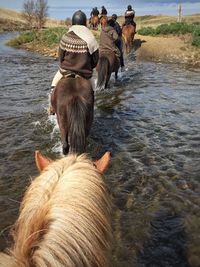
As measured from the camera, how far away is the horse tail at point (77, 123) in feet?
16.4

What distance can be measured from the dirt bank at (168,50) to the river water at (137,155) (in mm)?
5387

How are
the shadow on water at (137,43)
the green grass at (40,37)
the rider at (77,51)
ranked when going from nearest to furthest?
the rider at (77,51) < the shadow on water at (137,43) < the green grass at (40,37)

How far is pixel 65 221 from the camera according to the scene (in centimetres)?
198

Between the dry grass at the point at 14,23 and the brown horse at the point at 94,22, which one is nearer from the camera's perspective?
the brown horse at the point at 94,22

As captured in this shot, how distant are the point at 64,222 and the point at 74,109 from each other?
10.5 ft

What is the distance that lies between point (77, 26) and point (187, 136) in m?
3.16

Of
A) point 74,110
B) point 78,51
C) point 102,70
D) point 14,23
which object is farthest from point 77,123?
point 14,23

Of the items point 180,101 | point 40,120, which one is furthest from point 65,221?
point 180,101

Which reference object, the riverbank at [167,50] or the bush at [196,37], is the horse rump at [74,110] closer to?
the riverbank at [167,50]

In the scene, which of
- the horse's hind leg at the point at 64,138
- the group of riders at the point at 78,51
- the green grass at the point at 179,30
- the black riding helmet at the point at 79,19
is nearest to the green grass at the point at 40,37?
the green grass at the point at 179,30

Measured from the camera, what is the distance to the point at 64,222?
6.48 feet

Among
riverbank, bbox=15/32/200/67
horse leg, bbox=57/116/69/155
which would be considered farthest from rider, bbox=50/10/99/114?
riverbank, bbox=15/32/200/67

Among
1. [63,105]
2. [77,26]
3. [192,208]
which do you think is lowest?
[192,208]

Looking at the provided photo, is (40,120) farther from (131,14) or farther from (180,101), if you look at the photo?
(131,14)
